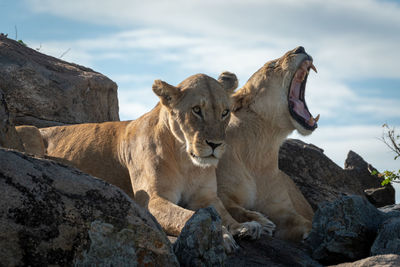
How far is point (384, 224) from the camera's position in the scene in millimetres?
5566

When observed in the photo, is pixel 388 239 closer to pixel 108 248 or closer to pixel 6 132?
pixel 108 248

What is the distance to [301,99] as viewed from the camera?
8.07 m

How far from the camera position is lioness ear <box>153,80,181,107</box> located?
20.8ft

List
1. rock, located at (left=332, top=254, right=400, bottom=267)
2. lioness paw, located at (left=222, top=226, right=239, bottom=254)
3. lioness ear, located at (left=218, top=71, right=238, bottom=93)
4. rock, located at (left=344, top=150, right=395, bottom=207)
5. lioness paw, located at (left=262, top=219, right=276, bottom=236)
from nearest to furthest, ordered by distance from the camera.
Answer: rock, located at (left=332, top=254, right=400, bottom=267), lioness paw, located at (left=222, top=226, right=239, bottom=254), lioness paw, located at (left=262, top=219, right=276, bottom=236), lioness ear, located at (left=218, top=71, right=238, bottom=93), rock, located at (left=344, top=150, right=395, bottom=207)

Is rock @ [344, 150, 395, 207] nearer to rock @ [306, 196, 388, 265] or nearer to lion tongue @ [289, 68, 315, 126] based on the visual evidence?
lion tongue @ [289, 68, 315, 126]

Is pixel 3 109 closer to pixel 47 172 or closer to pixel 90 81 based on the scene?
pixel 47 172

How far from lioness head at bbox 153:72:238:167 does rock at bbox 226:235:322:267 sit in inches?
37.8

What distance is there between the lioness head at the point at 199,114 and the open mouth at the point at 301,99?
1.58 metres

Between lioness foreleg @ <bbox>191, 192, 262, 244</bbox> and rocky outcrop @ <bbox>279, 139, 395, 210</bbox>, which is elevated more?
rocky outcrop @ <bbox>279, 139, 395, 210</bbox>

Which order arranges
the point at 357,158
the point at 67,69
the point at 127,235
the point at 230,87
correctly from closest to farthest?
the point at 127,235 → the point at 230,87 → the point at 67,69 → the point at 357,158

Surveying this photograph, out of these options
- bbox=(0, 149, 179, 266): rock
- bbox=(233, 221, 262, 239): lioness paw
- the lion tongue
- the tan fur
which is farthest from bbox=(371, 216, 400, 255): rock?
the tan fur

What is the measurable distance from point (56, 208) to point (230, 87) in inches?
147

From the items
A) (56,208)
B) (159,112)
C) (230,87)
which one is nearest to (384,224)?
(230,87)

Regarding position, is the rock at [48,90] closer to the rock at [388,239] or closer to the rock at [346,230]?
the rock at [346,230]
